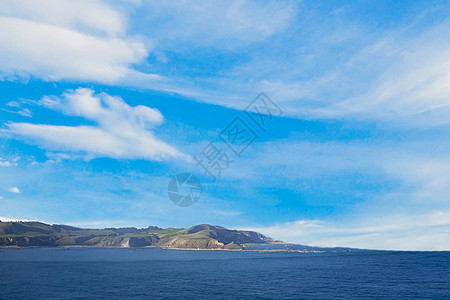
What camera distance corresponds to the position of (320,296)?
75.4 m

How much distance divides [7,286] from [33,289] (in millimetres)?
12079

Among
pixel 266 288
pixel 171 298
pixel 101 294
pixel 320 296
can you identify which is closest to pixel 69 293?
pixel 101 294

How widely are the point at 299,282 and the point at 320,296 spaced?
2384 centimetres

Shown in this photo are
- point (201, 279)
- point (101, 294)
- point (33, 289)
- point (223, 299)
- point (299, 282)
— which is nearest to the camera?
point (223, 299)

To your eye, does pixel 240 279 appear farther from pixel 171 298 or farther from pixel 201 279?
pixel 171 298

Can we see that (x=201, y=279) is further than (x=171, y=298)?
Yes

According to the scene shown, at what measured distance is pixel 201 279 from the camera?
105750 mm

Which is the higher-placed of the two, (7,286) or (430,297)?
(430,297)

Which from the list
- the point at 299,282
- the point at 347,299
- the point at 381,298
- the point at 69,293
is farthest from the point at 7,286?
the point at 381,298

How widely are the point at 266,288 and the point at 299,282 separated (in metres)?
17.2

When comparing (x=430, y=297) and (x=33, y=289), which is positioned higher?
(x=430, y=297)

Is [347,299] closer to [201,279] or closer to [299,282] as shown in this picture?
[299,282]

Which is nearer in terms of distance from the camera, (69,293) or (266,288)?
(69,293)

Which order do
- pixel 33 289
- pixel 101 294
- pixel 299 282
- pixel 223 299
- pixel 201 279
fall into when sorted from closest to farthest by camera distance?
pixel 223 299, pixel 101 294, pixel 33 289, pixel 299 282, pixel 201 279
